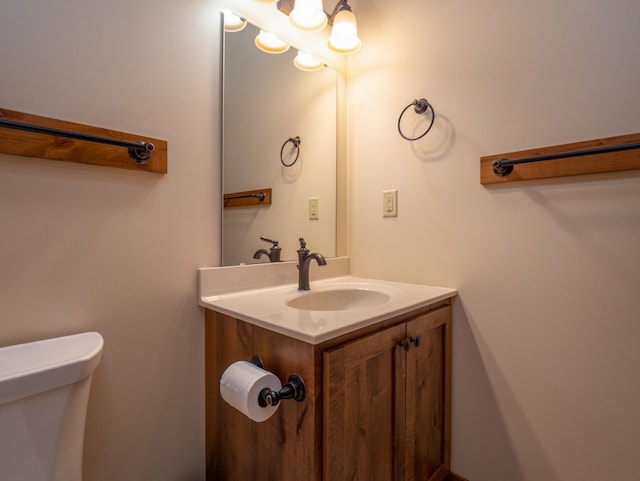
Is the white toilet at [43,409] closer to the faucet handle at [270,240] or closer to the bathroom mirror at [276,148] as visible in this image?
the bathroom mirror at [276,148]

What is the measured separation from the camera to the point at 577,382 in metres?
1.02

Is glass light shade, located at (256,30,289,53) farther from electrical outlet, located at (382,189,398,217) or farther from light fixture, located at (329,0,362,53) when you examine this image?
electrical outlet, located at (382,189,398,217)

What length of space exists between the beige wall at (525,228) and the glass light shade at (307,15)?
38 cm

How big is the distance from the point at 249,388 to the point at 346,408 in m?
0.26

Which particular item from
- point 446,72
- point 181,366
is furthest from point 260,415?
point 446,72

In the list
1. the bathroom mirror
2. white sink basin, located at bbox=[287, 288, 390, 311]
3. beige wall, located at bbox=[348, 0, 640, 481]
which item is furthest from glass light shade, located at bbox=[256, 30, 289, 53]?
white sink basin, located at bbox=[287, 288, 390, 311]

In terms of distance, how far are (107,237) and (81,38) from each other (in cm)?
55

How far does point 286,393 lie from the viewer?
2.56ft

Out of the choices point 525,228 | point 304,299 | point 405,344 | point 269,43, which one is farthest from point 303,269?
point 269,43

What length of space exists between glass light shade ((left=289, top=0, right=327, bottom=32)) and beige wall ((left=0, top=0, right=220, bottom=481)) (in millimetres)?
307

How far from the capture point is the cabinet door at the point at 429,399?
1.05 meters

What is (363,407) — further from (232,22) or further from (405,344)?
(232,22)

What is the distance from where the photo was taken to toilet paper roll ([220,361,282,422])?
2.49 ft

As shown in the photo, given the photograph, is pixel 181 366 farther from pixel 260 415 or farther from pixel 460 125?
pixel 460 125
